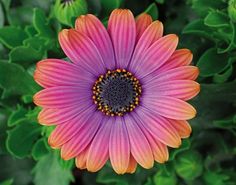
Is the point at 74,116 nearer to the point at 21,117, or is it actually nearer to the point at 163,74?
the point at 163,74

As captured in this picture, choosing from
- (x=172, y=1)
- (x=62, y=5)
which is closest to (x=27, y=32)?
(x=62, y=5)

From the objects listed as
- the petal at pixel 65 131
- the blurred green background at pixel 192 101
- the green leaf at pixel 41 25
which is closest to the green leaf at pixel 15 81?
the blurred green background at pixel 192 101

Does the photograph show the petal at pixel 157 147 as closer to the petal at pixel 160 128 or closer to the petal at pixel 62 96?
the petal at pixel 160 128

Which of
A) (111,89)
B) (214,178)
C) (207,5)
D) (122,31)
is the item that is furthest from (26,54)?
(214,178)

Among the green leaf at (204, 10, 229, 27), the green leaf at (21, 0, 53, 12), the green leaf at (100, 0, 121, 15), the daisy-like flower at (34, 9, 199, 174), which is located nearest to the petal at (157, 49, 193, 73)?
the daisy-like flower at (34, 9, 199, 174)

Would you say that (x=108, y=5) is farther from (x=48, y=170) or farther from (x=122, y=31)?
(x=48, y=170)

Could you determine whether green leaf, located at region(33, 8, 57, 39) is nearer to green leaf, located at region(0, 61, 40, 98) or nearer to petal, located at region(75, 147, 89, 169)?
green leaf, located at region(0, 61, 40, 98)
